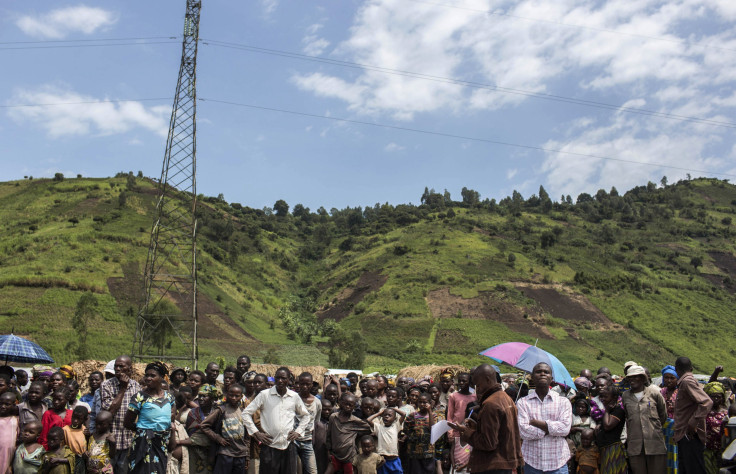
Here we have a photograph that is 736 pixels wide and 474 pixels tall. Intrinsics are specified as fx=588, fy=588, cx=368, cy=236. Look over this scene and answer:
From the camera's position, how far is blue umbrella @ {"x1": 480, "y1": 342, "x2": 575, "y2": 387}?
Answer: 9.07 m

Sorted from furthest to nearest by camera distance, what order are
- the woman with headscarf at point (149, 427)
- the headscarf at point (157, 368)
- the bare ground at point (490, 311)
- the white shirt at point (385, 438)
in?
the bare ground at point (490, 311), the white shirt at point (385, 438), the headscarf at point (157, 368), the woman with headscarf at point (149, 427)

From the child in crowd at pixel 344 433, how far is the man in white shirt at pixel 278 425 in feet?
1.47

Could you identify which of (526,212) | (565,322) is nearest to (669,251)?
(526,212)

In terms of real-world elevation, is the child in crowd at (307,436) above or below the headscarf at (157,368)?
below

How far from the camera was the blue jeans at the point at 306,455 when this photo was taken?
25.1 feet

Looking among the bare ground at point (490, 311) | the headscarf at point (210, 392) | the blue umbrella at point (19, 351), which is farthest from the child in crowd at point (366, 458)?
the bare ground at point (490, 311)

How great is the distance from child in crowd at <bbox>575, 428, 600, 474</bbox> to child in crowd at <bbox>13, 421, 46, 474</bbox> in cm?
644

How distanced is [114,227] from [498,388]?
59.3m

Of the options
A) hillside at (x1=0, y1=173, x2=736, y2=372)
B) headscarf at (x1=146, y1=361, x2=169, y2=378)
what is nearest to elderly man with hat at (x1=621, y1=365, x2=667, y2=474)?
headscarf at (x1=146, y1=361, x2=169, y2=378)

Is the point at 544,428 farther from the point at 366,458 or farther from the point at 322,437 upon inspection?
the point at 322,437

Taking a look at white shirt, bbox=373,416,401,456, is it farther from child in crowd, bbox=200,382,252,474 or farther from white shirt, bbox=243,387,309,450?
child in crowd, bbox=200,382,252,474

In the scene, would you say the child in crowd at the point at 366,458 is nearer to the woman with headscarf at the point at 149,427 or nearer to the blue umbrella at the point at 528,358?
the woman with headscarf at the point at 149,427

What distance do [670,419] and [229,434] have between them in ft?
17.7

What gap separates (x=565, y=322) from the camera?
6253 centimetres
